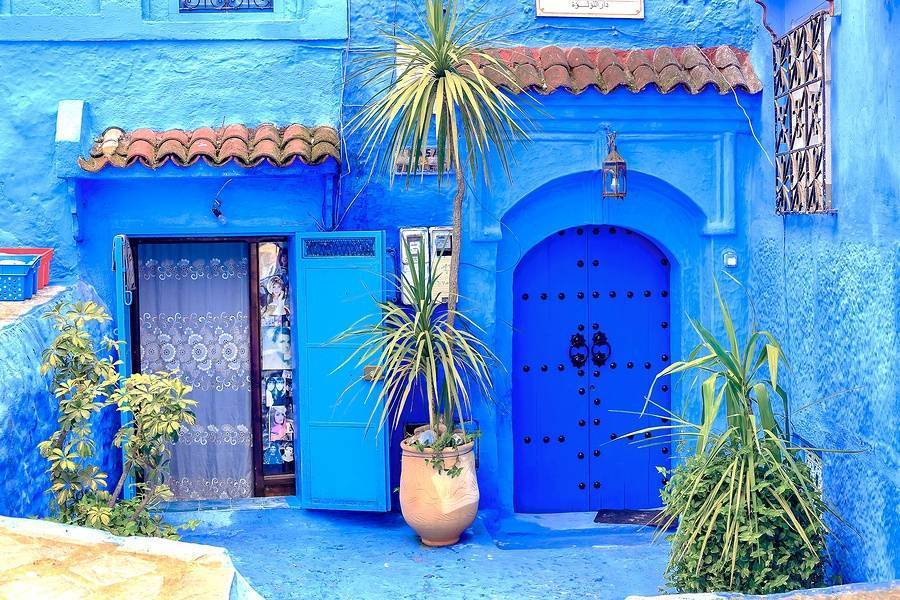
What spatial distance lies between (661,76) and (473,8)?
57.8 inches

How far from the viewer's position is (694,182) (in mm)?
8406

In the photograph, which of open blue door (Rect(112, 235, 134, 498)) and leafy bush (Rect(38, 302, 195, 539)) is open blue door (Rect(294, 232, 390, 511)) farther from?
leafy bush (Rect(38, 302, 195, 539))

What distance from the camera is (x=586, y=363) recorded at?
8828 millimetres

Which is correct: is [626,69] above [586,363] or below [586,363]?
above

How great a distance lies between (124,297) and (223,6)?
222cm

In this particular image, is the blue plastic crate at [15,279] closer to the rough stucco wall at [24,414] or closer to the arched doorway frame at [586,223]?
the rough stucco wall at [24,414]

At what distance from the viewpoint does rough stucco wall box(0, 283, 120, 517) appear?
20.7 ft

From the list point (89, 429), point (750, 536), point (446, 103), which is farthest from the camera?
point (446, 103)

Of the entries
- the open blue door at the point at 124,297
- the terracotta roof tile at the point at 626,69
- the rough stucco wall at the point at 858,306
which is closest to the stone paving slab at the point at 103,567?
the open blue door at the point at 124,297

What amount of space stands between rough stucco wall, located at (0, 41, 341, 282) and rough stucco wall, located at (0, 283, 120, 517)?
3.30 ft

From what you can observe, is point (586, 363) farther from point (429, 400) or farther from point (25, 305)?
point (25, 305)

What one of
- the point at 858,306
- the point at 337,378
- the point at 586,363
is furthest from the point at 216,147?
the point at 858,306

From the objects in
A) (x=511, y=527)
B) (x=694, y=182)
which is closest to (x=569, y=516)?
(x=511, y=527)

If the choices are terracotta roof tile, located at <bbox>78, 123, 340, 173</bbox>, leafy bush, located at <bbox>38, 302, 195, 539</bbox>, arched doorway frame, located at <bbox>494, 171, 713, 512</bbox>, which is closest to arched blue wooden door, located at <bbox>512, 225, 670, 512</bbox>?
arched doorway frame, located at <bbox>494, 171, 713, 512</bbox>
